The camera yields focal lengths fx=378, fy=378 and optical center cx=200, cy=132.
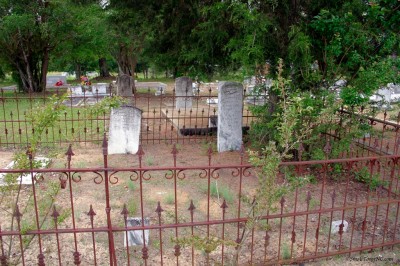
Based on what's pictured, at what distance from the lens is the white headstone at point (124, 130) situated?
7172mm

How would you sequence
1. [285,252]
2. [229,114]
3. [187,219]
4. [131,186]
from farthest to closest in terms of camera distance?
[229,114] < [131,186] < [187,219] < [285,252]

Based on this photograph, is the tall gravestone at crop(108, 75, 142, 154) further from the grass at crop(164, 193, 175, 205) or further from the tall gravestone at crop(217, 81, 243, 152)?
the grass at crop(164, 193, 175, 205)

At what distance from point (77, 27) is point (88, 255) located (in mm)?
15317

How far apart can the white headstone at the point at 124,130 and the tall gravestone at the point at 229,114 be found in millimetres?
1617

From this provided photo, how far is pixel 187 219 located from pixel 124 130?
323 cm

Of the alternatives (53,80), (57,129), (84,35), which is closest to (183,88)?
(57,129)

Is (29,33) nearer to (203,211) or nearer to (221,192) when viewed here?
(221,192)

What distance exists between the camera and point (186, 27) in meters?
8.38

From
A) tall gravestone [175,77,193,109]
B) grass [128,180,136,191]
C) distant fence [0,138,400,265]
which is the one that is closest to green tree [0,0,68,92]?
tall gravestone [175,77,193,109]

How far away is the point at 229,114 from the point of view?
7133mm

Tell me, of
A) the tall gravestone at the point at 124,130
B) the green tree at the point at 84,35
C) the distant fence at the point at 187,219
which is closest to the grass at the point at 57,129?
the tall gravestone at the point at 124,130

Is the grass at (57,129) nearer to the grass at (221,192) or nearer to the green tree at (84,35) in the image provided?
the grass at (221,192)

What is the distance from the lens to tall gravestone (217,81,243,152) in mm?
7000

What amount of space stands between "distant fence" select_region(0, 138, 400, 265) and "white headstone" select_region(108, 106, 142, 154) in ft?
2.29
